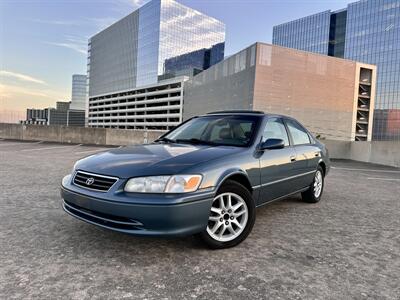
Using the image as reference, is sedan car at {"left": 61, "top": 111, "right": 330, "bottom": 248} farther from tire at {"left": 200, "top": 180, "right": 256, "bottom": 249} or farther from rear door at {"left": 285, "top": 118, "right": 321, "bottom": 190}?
rear door at {"left": 285, "top": 118, "right": 321, "bottom": 190}

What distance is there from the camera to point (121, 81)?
124 meters

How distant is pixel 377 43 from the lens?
8856 centimetres

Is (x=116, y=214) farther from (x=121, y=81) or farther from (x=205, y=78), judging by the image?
(x=121, y=81)

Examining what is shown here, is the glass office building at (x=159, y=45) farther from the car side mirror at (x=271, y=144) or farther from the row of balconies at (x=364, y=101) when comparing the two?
the car side mirror at (x=271, y=144)

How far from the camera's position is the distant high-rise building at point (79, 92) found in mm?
167750

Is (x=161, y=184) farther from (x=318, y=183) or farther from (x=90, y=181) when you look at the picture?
(x=318, y=183)

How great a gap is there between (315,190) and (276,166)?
1874 mm

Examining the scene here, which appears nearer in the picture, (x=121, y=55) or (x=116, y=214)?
(x=116, y=214)

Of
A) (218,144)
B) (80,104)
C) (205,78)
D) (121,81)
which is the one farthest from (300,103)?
(80,104)

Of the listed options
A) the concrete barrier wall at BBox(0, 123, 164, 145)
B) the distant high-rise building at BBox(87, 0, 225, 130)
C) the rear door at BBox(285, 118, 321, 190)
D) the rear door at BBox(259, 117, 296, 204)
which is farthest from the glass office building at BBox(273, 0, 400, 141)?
the rear door at BBox(259, 117, 296, 204)

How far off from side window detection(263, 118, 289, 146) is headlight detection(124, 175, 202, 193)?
1.56 meters

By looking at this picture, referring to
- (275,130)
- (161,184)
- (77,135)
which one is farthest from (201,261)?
(77,135)

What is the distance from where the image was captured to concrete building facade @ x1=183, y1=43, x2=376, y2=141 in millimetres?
51188

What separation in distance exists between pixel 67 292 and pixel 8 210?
266 cm
